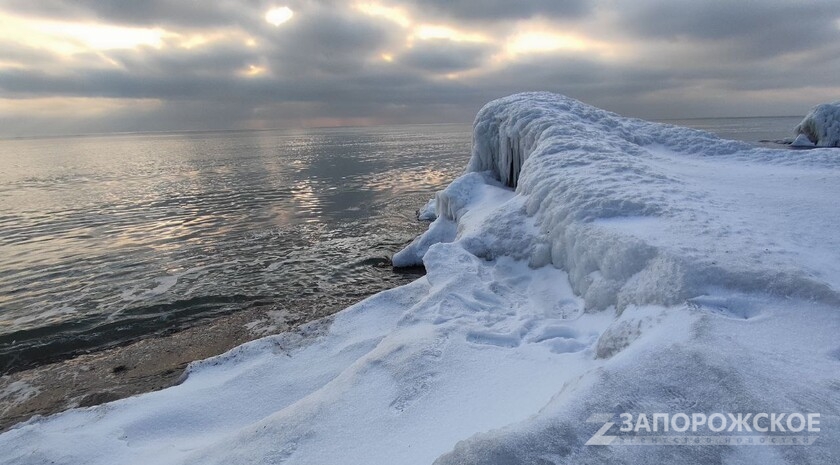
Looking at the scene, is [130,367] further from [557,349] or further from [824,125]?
[824,125]

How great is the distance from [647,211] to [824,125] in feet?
178

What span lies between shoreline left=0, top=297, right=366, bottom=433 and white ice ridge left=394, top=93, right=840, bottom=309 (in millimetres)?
5321

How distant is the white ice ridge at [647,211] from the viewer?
5.66m

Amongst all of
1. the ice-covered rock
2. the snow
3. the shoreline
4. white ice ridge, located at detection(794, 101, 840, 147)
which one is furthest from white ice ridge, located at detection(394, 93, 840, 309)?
the ice-covered rock

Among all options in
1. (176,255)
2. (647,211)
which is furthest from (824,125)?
(176,255)

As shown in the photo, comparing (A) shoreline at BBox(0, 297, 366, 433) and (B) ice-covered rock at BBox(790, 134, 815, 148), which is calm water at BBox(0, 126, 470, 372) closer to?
(A) shoreline at BBox(0, 297, 366, 433)

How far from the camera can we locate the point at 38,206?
27.3m

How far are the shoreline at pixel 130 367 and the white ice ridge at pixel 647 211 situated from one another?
5.32 meters

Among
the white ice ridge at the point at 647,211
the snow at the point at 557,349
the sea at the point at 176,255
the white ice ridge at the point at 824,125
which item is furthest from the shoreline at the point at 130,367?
the white ice ridge at the point at 824,125

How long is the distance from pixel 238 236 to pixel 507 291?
14533 millimetres

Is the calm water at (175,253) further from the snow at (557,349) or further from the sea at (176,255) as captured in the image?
the snow at (557,349)

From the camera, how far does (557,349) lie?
20.2ft

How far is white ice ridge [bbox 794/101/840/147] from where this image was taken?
4353cm

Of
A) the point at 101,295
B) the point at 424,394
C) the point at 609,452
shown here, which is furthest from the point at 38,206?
the point at 609,452
